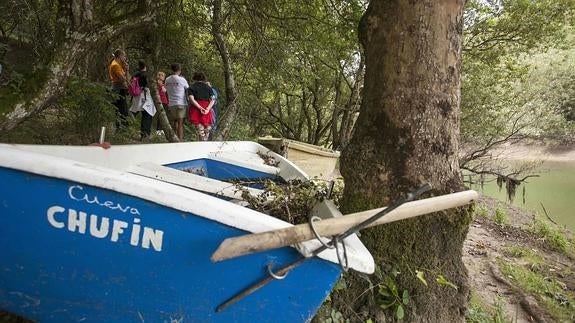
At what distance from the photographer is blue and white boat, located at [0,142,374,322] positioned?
1665 millimetres

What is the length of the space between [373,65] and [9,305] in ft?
7.40

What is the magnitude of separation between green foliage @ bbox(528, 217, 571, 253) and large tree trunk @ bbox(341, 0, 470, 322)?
6.55 metres

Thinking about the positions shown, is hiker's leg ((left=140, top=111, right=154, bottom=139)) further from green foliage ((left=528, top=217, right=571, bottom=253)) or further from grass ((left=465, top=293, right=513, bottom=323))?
green foliage ((left=528, top=217, right=571, bottom=253))

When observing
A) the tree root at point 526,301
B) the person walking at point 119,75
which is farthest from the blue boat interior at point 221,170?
the person walking at point 119,75

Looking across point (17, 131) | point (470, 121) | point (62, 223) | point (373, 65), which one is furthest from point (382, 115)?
point (470, 121)

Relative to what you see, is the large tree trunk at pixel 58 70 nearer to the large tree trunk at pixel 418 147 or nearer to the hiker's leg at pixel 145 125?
the large tree trunk at pixel 418 147

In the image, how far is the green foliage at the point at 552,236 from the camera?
26.3ft

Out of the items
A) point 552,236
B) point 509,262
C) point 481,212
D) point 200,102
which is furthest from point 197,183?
point 481,212

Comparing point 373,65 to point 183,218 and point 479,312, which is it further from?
point 479,312

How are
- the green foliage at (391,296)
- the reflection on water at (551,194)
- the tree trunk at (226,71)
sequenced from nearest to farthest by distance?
1. the green foliage at (391,296)
2. the tree trunk at (226,71)
3. the reflection on water at (551,194)

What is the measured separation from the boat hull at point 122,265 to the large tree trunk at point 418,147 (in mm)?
968

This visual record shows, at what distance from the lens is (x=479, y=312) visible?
11.6ft

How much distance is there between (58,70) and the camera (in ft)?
10.9

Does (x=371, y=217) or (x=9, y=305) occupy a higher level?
(x=371, y=217)
